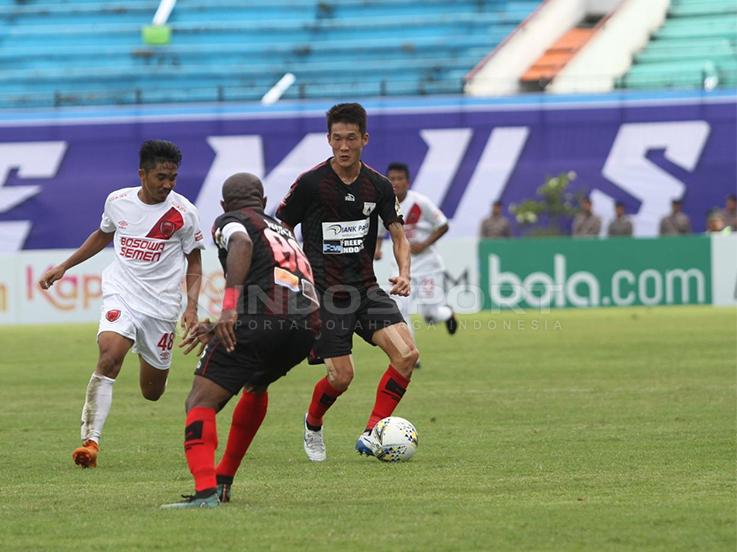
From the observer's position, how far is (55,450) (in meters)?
10.8

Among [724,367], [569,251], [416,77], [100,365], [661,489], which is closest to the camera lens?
[661,489]

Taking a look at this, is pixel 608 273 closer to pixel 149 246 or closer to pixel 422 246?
pixel 422 246

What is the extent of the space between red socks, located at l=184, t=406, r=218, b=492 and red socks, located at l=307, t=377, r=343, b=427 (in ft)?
8.54

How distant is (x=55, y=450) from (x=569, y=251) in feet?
62.6

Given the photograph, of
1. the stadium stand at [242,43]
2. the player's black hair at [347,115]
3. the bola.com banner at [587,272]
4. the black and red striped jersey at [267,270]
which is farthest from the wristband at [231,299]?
the stadium stand at [242,43]

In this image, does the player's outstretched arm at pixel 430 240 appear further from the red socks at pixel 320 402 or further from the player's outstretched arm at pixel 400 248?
the red socks at pixel 320 402

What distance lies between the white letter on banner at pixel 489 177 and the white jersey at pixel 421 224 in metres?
13.0

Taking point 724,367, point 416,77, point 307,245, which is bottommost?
point 724,367

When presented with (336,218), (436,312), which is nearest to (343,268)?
(336,218)

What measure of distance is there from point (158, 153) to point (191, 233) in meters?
0.73

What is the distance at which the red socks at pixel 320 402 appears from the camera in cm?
1023

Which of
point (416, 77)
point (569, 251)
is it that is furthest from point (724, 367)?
point (416, 77)

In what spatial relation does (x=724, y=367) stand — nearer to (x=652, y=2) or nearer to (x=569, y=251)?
(x=569, y=251)

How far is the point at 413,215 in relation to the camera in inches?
729
